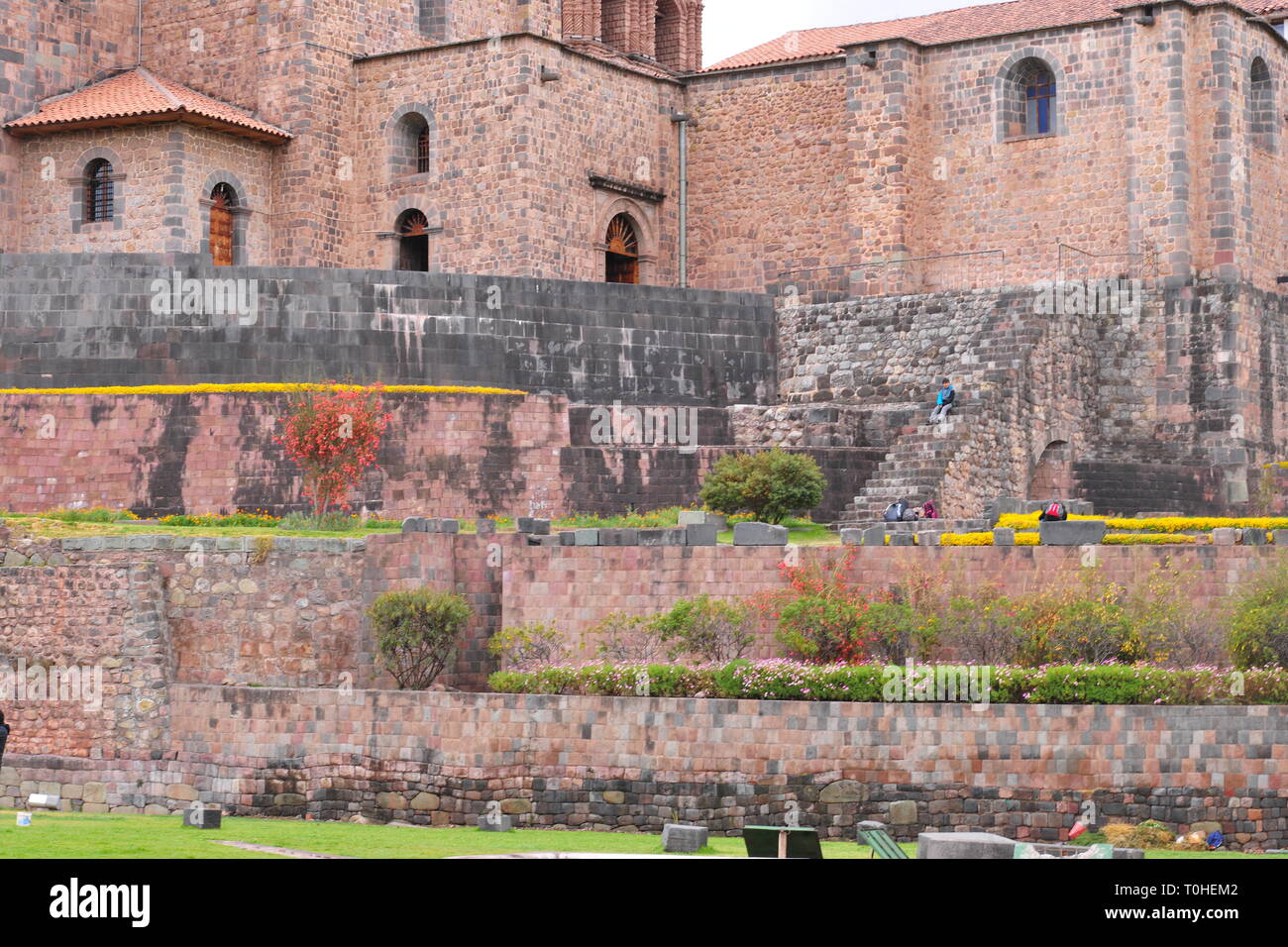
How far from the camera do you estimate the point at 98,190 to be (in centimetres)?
4156

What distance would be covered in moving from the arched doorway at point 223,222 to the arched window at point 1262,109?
62.6 feet

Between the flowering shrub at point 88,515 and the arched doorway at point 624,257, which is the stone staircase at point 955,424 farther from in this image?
the flowering shrub at point 88,515

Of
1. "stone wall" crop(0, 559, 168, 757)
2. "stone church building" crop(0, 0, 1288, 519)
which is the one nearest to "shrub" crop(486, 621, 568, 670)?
"stone wall" crop(0, 559, 168, 757)

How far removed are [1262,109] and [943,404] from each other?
33.0 ft

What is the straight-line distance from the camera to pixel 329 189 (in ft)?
140

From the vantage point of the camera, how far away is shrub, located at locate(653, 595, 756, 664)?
→ 88.9ft

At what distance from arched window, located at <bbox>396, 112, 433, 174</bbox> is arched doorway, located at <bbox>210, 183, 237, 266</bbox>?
132 inches

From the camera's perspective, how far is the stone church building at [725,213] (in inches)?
1384

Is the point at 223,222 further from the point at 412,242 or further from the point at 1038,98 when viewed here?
the point at 1038,98

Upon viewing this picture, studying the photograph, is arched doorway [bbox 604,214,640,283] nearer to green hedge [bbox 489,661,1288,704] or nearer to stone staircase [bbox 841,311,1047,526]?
stone staircase [bbox 841,311,1047,526]

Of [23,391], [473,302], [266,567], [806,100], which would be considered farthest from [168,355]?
[806,100]

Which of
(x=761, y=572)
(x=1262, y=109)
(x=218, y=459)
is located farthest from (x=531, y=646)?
(x=1262, y=109)

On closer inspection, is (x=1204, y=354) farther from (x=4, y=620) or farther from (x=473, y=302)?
(x=4, y=620)
